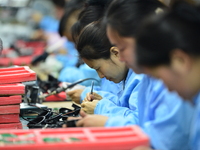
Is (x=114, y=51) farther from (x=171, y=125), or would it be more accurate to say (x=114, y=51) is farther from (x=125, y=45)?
(x=171, y=125)

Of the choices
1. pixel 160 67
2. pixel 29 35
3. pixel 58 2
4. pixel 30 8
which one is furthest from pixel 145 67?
pixel 30 8

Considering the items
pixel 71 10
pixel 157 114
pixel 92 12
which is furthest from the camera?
pixel 71 10

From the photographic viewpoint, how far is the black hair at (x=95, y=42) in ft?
6.01

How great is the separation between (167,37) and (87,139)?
334 millimetres

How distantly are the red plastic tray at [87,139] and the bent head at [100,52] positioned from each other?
0.80 m

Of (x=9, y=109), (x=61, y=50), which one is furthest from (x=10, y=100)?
(x=61, y=50)

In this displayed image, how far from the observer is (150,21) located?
0.96 metres

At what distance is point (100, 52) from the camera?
1.84 m

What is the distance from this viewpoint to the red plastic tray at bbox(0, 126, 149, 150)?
96 cm

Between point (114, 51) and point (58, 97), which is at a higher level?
point (114, 51)

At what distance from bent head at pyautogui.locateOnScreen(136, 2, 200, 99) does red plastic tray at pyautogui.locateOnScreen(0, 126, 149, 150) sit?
0.18 metres

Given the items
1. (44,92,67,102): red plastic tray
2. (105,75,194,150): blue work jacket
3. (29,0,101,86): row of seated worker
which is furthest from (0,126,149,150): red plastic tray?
(29,0,101,86): row of seated worker

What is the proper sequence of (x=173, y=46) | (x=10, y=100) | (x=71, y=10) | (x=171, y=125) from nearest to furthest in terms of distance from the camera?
(x=173, y=46) → (x=171, y=125) → (x=10, y=100) → (x=71, y=10)

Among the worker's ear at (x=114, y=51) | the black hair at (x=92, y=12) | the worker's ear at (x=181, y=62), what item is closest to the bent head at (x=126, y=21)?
the worker's ear at (x=181, y=62)
